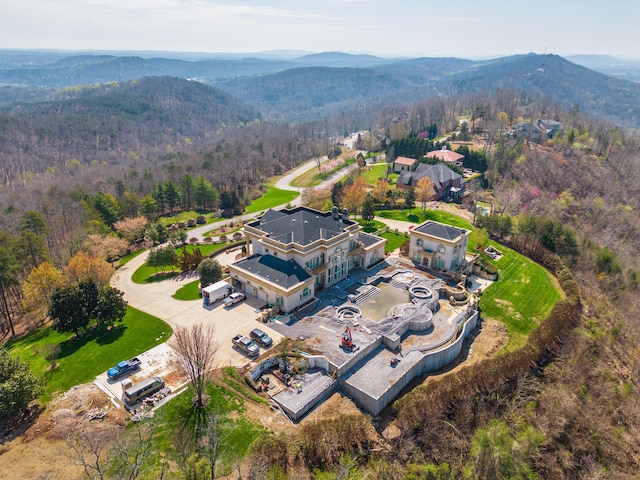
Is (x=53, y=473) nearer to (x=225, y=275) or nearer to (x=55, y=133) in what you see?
(x=225, y=275)

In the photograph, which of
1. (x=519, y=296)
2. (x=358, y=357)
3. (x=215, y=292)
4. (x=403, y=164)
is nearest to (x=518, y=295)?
(x=519, y=296)

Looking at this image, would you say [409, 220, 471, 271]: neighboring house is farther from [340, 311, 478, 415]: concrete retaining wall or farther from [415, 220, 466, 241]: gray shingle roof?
[340, 311, 478, 415]: concrete retaining wall

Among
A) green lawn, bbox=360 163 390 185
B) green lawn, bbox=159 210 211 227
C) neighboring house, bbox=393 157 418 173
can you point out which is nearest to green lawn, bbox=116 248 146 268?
green lawn, bbox=159 210 211 227

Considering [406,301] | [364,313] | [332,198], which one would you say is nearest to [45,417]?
[364,313]

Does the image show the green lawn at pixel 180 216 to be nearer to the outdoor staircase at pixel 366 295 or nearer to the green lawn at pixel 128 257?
the green lawn at pixel 128 257

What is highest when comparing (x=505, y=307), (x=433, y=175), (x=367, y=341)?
(x=433, y=175)

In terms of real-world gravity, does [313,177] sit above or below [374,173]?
below

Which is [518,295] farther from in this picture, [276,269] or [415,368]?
[276,269]
